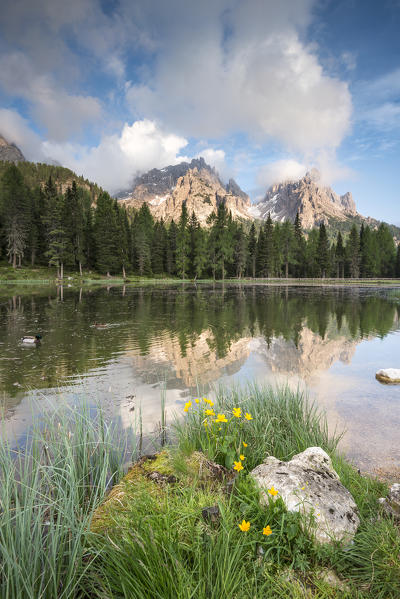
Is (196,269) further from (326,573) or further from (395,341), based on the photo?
(326,573)

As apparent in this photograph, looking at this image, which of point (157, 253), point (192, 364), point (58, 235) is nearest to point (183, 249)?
point (157, 253)

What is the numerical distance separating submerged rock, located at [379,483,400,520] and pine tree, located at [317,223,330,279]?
97.8 metres

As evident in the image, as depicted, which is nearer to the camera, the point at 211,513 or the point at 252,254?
the point at 211,513

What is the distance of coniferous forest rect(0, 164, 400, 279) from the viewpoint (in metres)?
64.5

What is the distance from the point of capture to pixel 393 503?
130 inches

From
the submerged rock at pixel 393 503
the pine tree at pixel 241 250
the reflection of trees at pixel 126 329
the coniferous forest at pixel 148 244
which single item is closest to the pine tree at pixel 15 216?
the coniferous forest at pixel 148 244

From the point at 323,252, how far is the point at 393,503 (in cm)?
9830

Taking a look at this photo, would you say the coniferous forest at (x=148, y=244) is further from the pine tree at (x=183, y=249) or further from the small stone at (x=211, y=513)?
the small stone at (x=211, y=513)

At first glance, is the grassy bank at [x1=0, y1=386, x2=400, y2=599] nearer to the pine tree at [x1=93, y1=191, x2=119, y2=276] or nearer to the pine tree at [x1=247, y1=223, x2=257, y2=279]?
the pine tree at [x1=93, y1=191, x2=119, y2=276]

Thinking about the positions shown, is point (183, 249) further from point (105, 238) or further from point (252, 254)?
point (252, 254)

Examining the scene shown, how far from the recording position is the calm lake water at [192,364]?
21.4 ft

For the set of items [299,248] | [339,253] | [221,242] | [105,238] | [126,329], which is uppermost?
[299,248]

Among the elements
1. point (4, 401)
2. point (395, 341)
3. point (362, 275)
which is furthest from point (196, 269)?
point (4, 401)

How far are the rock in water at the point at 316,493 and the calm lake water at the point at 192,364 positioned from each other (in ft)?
6.63
